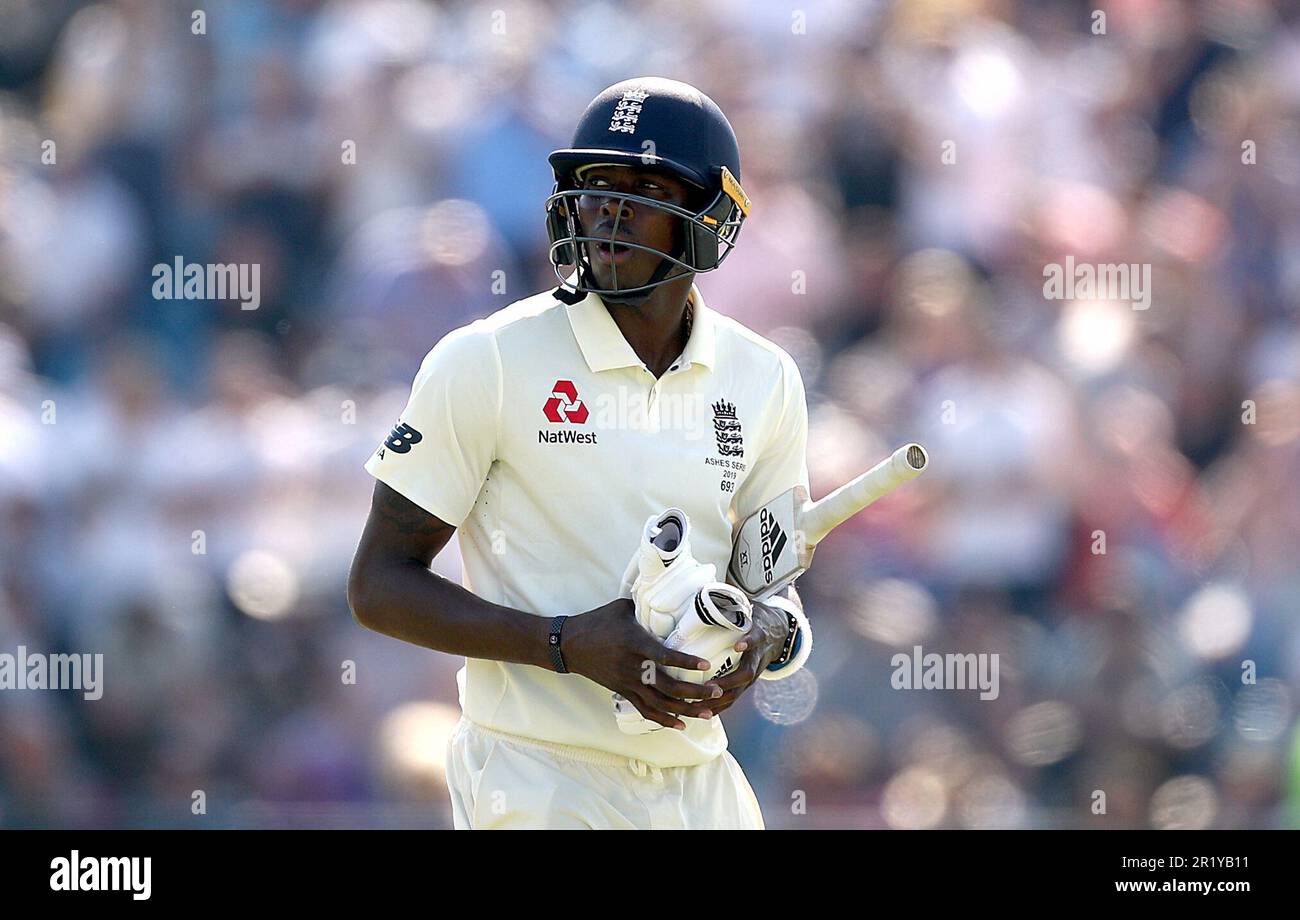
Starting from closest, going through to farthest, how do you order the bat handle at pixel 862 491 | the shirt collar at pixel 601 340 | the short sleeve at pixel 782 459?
the bat handle at pixel 862 491
the shirt collar at pixel 601 340
the short sleeve at pixel 782 459

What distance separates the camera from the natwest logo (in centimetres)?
311

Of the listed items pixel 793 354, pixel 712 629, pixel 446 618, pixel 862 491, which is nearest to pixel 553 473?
pixel 446 618

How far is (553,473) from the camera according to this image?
3.11m

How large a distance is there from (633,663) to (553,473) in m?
0.41

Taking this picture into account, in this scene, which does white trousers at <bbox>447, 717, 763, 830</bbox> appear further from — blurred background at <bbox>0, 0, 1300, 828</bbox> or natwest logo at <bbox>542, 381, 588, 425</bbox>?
blurred background at <bbox>0, 0, 1300, 828</bbox>

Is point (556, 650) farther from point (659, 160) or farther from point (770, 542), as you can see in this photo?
point (659, 160)

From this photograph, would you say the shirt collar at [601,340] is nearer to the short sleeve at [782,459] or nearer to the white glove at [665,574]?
the short sleeve at [782,459]

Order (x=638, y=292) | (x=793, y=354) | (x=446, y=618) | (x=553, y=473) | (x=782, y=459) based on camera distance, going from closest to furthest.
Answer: (x=446, y=618) → (x=553, y=473) → (x=638, y=292) → (x=782, y=459) → (x=793, y=354)

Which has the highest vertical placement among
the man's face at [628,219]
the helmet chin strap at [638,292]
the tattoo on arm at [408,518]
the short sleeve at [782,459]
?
the man's face at [628,219]

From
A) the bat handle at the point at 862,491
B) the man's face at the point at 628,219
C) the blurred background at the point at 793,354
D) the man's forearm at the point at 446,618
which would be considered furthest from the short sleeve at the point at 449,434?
the blurred background at the point at 793,354

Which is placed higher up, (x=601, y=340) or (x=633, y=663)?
(x=601, y=340)

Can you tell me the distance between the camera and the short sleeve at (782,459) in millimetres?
3377

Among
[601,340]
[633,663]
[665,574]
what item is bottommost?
[633,663]

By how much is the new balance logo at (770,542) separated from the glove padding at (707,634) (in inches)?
8.1
